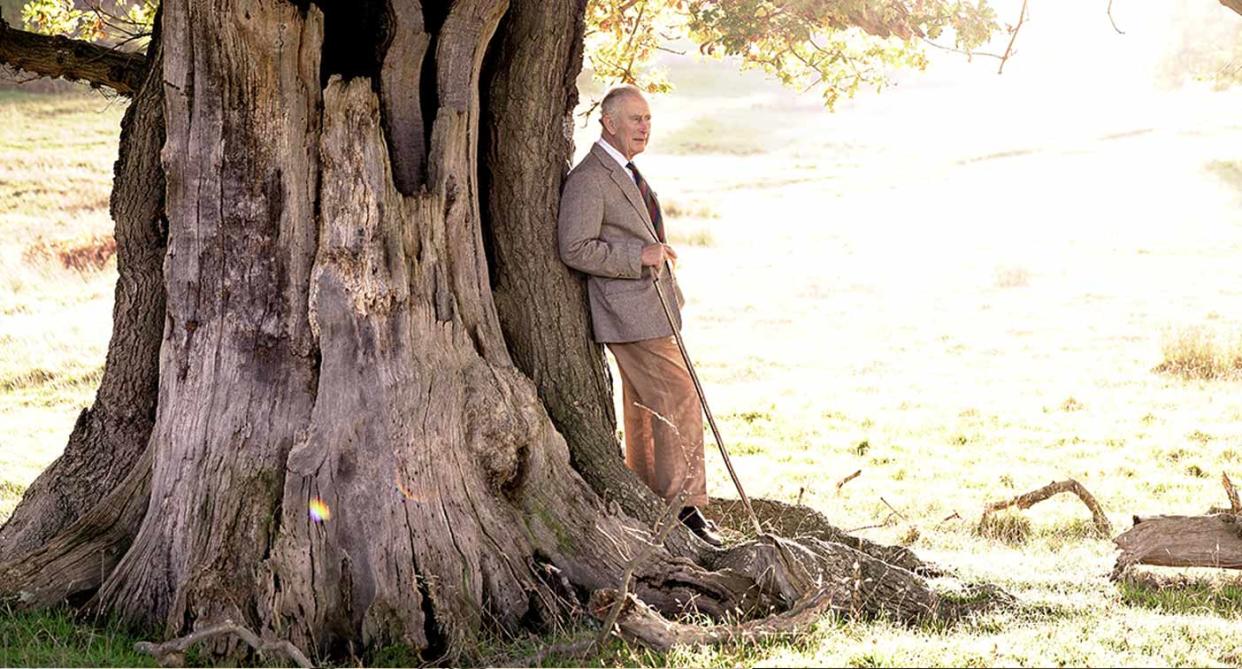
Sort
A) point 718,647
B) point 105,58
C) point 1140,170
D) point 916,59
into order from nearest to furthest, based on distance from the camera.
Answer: point 718,647, point 105,58, point 916,59, point 1140,170

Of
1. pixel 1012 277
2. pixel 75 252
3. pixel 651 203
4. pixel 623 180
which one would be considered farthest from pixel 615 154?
pixel 75 252

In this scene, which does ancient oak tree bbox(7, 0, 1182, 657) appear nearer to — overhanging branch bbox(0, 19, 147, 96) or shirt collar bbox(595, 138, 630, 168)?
shirt collar bbox(595, 138, 630, 168)

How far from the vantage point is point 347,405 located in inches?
243

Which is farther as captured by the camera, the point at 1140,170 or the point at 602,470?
the point at 1140,170

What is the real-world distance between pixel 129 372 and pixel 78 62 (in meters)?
2.06

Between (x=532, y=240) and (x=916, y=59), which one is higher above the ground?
(x=916, y=59)

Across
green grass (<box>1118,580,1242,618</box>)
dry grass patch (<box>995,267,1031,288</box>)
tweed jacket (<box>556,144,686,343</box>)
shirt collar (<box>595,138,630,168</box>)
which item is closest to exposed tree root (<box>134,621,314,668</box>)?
tweed jacket (<box>556,144,686,343</box>)

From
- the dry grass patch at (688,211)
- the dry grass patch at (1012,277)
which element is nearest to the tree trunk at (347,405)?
the dry grass patch at (1012,277)

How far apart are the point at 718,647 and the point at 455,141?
8.28 ft

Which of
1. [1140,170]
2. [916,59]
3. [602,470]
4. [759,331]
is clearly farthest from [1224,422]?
[1140,170]

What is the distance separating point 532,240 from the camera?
719 centimetres

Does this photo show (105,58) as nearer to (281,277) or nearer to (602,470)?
(281,277)

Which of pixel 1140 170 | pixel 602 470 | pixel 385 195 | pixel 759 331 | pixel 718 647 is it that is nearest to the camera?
pixel 718 647

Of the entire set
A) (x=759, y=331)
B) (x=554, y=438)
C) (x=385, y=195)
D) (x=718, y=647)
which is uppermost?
(x=385, y=195)
